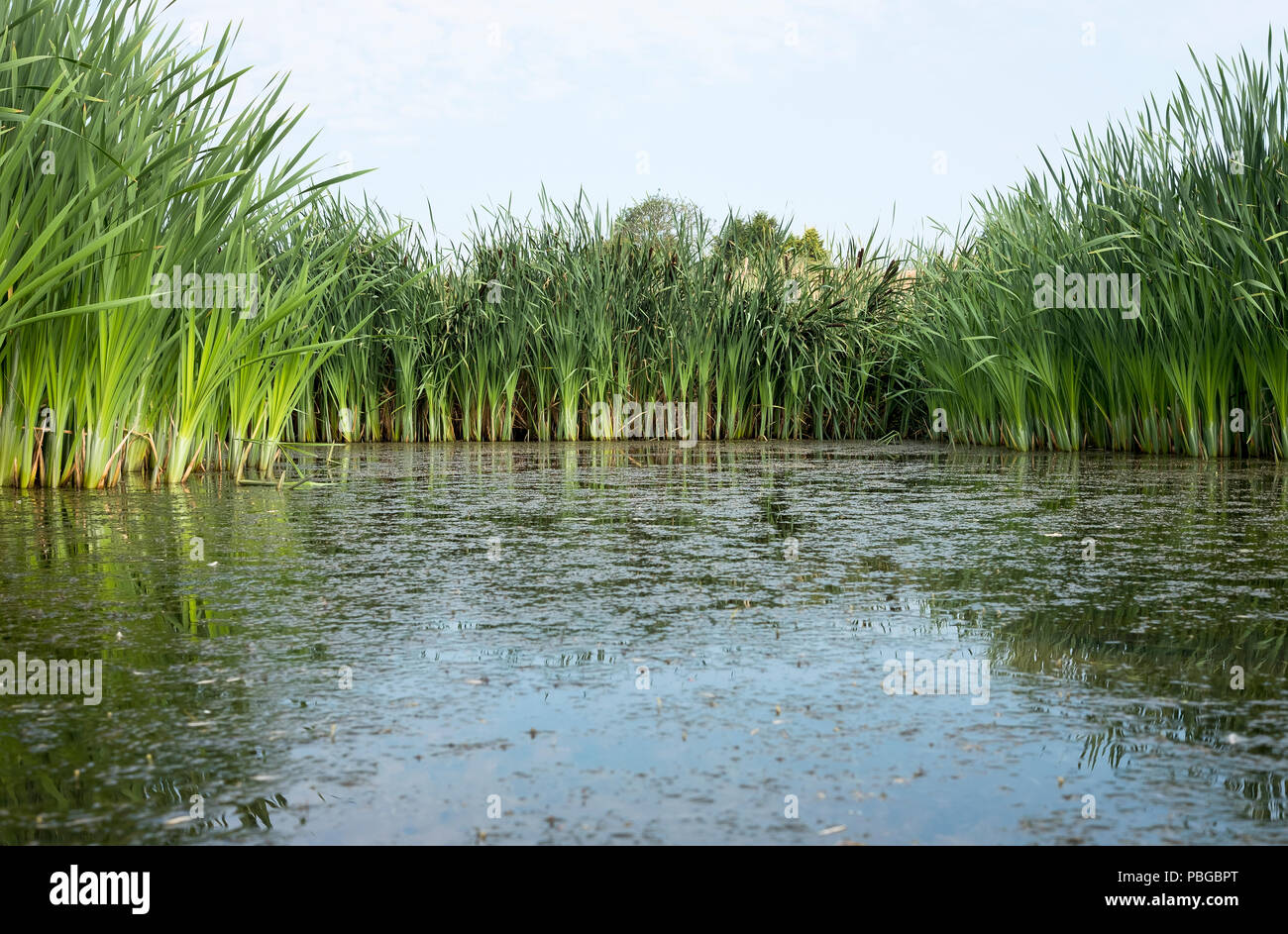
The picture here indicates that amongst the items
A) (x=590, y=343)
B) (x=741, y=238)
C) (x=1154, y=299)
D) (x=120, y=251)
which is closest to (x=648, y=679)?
(x=120, y=251)

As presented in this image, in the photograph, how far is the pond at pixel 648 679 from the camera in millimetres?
1329

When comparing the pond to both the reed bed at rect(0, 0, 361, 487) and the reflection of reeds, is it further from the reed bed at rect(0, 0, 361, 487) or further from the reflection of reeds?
the reed bed at rect(0, 0, 361, 487)

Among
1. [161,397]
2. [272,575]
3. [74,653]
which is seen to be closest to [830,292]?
[161,397]

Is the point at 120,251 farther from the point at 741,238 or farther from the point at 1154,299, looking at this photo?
the point at 741,238

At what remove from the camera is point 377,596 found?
257 cm

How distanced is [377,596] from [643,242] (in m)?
7.84

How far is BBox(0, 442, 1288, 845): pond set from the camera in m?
1.33

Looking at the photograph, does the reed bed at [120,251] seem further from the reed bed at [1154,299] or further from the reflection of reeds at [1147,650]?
the reed bed at [1154,299]

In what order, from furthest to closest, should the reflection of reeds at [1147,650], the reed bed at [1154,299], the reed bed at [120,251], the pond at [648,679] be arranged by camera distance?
the reed bed at [1154,299], the reed bed at [120,251], the reflection of reeds at [1147,650], the pond at [648,679]

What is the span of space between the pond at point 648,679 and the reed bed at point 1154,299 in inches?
101

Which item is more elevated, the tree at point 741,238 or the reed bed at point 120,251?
the tree at point 741,238

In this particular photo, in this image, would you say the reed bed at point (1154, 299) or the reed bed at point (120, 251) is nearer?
the reed bed at point (120, 251)

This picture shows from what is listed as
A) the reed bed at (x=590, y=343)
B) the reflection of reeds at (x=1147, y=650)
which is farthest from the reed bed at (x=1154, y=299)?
the reflection of reeds at (x=1147, y=650)
